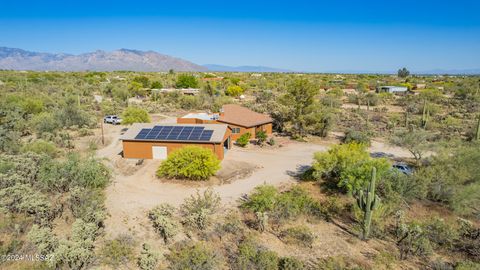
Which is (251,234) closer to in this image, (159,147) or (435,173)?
(435,173)

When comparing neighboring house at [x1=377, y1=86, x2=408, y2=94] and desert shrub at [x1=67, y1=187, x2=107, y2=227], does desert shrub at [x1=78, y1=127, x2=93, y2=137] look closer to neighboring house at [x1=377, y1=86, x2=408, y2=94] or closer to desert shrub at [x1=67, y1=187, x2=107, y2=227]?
desert shrub at [x1=67, y1=187, x2=107, y2=227]

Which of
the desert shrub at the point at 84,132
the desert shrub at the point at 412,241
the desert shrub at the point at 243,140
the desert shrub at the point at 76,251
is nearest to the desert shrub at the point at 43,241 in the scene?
the desert shrub at the point at 76,251

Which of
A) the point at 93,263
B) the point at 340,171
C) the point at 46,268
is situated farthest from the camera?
the point at 340,171

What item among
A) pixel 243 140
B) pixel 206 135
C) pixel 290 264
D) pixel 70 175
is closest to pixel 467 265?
pixel 290 264

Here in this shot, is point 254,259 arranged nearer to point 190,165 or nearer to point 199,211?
point 199,211

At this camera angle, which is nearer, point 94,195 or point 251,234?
point 251,234

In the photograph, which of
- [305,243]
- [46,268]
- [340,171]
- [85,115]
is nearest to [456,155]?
[340,171]
